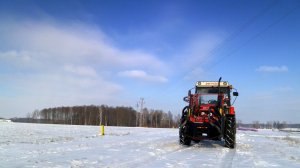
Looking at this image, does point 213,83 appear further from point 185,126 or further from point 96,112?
point 96,112

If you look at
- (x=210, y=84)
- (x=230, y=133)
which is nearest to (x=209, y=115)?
(x=230, y=133)

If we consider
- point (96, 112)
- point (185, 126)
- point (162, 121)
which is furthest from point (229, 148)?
point (96, 112)

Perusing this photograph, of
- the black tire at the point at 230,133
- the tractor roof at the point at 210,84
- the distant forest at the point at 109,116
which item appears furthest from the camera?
→ the distant forest at the point at 109,116

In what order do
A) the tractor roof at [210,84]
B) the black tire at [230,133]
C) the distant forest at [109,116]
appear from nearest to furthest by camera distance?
the black tire at [230,133]
the tractor roof at [210,84]
the distant forest at [109,116]

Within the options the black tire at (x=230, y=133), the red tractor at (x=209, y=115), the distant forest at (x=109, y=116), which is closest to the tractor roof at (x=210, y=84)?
the red tractor at (x=209, y=115)

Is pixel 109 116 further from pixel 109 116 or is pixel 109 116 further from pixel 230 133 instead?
pixel 230 133

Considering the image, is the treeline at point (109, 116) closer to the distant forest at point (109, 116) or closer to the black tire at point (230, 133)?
the distant forest at point (109, 116)

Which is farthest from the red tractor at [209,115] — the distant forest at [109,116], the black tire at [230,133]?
the distant forest at [109,116]

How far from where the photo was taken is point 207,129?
47.7 ft

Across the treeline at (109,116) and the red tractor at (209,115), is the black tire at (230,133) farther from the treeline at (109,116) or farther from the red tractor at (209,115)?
the treeline at (109,116)

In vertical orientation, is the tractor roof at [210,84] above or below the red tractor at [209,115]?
above

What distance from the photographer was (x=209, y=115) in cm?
1448

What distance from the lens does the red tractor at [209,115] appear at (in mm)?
14328

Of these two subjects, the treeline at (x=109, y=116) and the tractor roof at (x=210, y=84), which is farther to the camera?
the treeline at (x=109, y=116)
